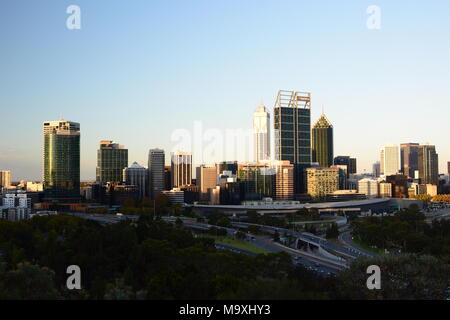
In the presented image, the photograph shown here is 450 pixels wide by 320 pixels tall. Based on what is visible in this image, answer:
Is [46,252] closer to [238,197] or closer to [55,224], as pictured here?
[55,224]

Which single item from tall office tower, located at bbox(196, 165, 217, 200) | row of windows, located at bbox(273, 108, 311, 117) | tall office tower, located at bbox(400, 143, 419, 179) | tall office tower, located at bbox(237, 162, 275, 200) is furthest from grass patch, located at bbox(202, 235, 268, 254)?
tall office tower, located at bbox(400, 143, 419, 179)

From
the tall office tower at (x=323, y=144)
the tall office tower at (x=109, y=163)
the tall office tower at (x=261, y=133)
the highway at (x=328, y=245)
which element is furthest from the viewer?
the tall office tower at (x=323, y=144)

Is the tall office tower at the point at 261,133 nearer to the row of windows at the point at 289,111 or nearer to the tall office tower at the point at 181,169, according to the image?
the row of windows at the point at 289,111

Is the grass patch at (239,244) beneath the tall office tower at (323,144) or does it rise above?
beneath

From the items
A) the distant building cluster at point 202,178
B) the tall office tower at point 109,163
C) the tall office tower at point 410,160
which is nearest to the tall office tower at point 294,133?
the distant building cluster at point 202,178

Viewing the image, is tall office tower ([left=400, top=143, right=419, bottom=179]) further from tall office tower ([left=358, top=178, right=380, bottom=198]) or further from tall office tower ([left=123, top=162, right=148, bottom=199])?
tall office tower ([left=123, top=162, right=148, bottom=199])
